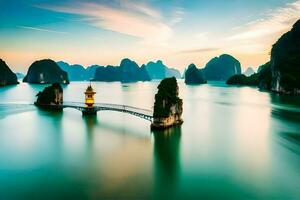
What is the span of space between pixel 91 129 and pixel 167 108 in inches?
458

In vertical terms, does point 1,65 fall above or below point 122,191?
above

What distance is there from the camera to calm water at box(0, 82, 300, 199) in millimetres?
19484

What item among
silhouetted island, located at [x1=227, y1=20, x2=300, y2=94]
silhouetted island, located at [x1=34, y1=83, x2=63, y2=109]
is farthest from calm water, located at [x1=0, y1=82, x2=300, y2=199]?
silhouetted island, located at [x1=227, y1=20, x2=300, y2=94]

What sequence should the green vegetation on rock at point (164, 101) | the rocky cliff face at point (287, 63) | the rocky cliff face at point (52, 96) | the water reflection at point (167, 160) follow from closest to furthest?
the water reflection at point (167, 160)
the green vegetation on rock at point (164, 101)
the rocky cliff face at point (52, 96)
the rocky cliff face at point (287, 63)

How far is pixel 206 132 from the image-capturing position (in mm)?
39562

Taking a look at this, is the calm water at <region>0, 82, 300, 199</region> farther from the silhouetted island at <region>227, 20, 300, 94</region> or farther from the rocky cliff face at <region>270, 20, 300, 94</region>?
the silhouetted island at <region>227, 20, 300, 94</region>

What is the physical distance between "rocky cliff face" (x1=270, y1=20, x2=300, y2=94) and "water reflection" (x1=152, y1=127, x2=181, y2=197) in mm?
74891

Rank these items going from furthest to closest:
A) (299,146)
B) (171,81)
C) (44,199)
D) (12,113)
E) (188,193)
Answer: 1. (12,113)
2. (171,81)
3. (299,146)
4. (188,193)
5. (44,199)

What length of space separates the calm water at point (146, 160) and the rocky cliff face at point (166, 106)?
5.24 feet

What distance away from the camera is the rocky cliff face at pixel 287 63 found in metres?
98.9

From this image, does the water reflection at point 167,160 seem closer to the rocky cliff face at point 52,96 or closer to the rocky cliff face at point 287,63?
the rocky cliff face at point 52,96

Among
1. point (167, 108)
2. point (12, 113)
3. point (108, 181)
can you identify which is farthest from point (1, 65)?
point (108, 181)

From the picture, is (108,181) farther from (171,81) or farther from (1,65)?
(1,65)

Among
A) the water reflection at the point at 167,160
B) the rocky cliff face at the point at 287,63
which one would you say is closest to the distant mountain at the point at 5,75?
the rocky cliff face at the point at 287,63
